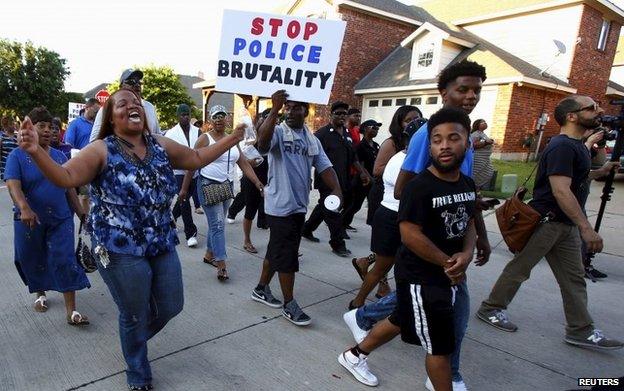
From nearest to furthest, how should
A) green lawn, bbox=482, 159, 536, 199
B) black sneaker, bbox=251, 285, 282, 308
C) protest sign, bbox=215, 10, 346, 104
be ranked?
protest sign, bbox=215, 10, 346, 104, black sneaker, bbox=251, 285, 282, 308, green lawn, bbox=482, 159, 536, 199

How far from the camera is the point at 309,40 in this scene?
287 centimetres

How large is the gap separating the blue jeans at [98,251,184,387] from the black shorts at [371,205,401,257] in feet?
5.23

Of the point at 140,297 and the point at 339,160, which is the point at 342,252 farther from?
the point at 140,297

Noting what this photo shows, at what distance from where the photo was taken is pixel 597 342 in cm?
311

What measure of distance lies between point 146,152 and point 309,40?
1392mm

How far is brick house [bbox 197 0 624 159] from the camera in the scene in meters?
14.5

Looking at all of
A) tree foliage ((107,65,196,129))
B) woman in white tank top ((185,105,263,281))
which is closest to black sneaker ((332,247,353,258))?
woman in white tank top ((185,105,263,281))

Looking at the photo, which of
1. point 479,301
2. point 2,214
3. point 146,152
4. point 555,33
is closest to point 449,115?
point 146,152

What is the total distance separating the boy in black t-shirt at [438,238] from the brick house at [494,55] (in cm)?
1112

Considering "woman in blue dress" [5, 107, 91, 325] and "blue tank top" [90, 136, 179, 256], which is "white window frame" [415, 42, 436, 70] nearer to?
"woman in blue dress" [5, 107, 91, 325]

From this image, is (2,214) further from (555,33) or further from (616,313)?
(555,33)

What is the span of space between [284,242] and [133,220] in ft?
4.26

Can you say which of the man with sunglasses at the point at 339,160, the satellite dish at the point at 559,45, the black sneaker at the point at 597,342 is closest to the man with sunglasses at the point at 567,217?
the black sneaker at the point at 597,342

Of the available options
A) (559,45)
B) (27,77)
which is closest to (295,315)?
(559,45)
